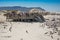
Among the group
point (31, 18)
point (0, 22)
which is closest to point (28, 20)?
point (31, 18)

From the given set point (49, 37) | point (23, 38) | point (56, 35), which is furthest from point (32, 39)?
point (56, 35)

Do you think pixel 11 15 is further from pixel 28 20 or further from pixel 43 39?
pixel 43 39

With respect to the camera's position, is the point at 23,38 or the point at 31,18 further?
the point at 31,18

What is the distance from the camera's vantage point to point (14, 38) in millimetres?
6438

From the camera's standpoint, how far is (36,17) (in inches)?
447

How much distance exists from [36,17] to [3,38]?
5.21 metres

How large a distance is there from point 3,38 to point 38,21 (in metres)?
4.93

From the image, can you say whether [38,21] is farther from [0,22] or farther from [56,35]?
[56,35]

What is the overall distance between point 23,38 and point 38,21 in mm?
4671

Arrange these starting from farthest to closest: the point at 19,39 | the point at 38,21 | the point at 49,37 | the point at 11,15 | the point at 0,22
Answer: the point at 11,15, the point at 38,21, the point at 0,22, the point at 49,37, the point at 19,39

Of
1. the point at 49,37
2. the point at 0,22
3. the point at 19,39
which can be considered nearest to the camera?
the point at 19,39

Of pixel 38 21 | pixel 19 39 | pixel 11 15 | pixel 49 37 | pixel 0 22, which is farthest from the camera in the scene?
pixel 11 15

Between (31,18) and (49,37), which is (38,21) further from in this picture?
(49,37)

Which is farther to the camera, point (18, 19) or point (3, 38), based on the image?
point (18, 19)
